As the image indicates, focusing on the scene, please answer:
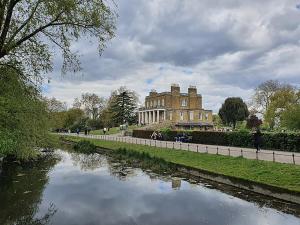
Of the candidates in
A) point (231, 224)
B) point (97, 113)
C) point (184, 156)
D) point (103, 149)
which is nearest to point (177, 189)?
point (231, 224)

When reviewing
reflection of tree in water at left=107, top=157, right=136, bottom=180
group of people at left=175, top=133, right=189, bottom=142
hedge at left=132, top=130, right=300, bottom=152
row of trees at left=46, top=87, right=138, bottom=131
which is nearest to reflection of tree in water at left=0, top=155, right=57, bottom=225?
reflection of tree in water at left=107, top=157, right=136, bottom=180

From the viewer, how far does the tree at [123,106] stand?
10350 centimetres

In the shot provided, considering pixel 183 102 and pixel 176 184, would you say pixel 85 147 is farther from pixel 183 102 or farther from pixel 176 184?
pixel 183 102

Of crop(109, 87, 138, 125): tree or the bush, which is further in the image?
crop(109, 87, 138, 125): tree

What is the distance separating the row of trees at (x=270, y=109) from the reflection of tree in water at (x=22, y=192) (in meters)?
32.7

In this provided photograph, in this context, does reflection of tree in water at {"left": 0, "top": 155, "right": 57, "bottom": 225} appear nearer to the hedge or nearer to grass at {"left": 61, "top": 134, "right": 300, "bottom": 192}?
grass at {"left": 61, "top": 134, "right": 300, "bottom": 192}

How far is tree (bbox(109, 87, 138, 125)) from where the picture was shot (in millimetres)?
103500

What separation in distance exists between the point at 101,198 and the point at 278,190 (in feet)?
26.3

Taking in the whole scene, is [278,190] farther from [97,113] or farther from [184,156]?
[97,113]

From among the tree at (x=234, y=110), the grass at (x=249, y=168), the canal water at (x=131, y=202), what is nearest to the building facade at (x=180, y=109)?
the tree at (x=234, y=110)

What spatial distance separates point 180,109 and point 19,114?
87.0m

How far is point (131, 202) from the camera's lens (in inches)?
621

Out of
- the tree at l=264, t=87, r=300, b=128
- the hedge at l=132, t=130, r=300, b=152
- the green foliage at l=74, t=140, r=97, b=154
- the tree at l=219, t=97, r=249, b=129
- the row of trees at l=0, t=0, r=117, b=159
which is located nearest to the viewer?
the row of trees at l=0, t=0, r=117, b=159

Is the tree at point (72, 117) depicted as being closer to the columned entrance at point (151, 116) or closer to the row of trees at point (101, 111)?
the row of trees at point (101, 111)
